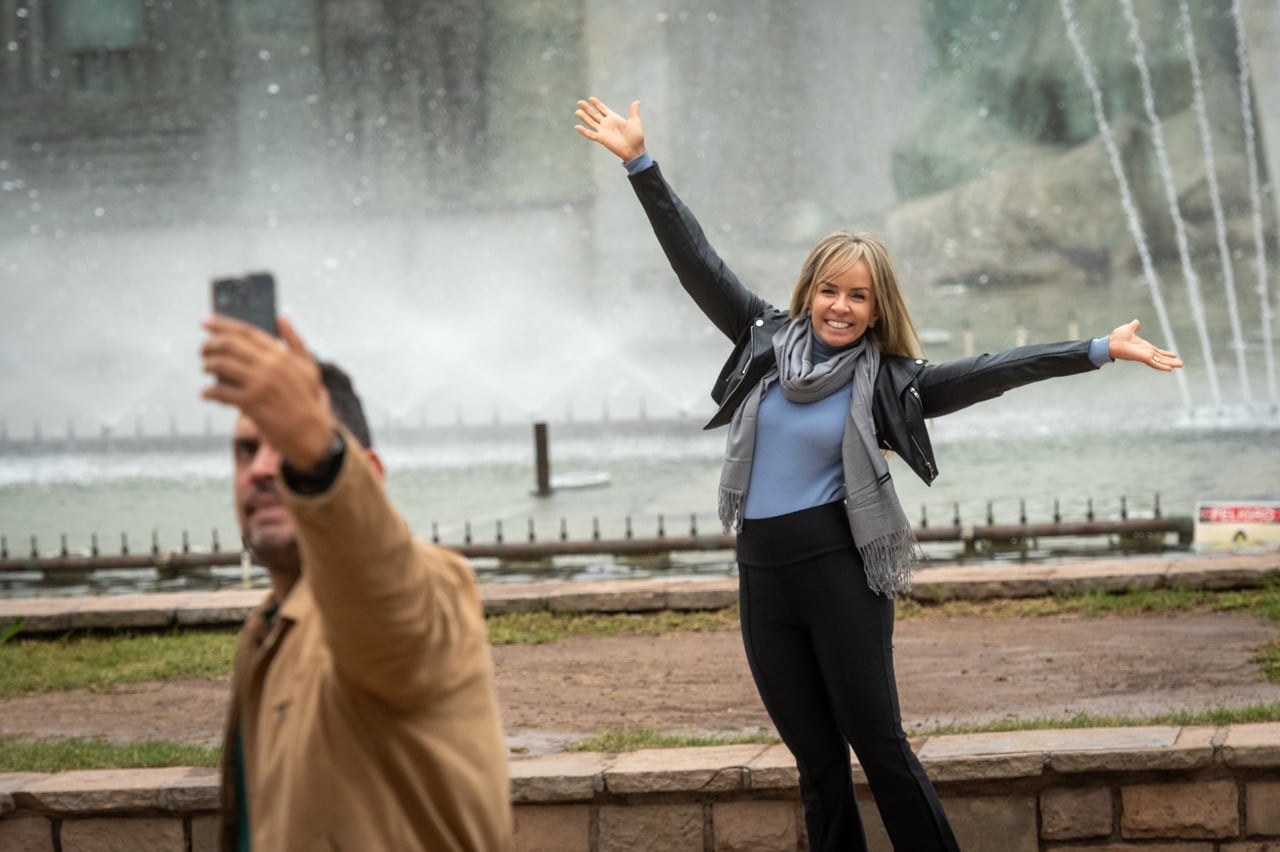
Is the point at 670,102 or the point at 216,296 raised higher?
the point at 670,102

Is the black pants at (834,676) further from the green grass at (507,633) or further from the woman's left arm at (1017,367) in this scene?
the green grass at (507,633)

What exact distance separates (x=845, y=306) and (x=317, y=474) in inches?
75.7

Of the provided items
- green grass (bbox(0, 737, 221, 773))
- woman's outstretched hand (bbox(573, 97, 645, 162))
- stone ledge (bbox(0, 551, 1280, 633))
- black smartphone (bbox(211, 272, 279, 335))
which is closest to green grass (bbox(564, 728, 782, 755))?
green grass (bbox(0, 737, 221, 773))

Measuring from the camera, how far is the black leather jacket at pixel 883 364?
3.16m

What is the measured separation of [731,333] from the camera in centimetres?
349

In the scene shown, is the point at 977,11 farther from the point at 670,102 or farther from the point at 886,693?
the point at 886,693

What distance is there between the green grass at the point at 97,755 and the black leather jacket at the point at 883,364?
74.3 inches

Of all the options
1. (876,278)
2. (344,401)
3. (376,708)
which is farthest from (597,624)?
(376,708)

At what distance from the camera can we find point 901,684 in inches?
214

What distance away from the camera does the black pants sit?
313 centimetres

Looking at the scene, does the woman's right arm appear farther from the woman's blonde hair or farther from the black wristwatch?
the black wristwatch

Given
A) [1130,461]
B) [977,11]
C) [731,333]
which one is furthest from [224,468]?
[731,333]

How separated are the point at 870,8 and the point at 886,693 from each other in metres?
20.1

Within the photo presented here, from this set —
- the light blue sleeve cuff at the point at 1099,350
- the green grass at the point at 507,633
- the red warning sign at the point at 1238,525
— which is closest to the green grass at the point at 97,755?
the green grass at the point at 507,633
